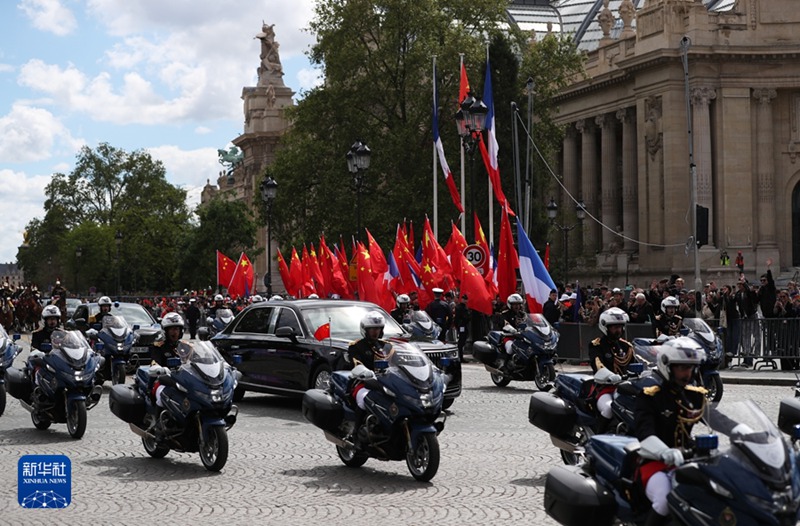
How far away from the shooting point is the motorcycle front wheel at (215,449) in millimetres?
12641

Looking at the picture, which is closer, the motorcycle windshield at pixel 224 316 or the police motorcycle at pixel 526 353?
the police motorcycle at pixel 526 353

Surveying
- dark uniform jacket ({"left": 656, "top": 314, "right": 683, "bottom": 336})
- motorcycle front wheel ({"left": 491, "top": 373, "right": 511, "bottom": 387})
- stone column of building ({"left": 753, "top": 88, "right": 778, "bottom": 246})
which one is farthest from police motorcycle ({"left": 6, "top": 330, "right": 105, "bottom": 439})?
stone column of building ({"left": 753, "top": 88, "right": 778, "bottom": 246})

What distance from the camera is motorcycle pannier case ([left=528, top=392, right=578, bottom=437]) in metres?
10.6

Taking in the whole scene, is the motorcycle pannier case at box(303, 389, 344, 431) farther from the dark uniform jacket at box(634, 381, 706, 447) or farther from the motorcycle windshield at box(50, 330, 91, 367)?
the dark uniform jacket at box(634, 381, 706, 447)

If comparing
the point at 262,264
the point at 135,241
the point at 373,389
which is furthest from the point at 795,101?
the point at 135,241

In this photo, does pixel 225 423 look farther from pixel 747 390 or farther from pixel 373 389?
pixel 747 390

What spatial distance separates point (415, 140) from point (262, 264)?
59.0 meters

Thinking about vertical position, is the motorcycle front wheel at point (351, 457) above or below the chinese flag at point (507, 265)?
below

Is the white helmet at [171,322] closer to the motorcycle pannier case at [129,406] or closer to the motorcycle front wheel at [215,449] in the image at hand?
the motorcycle pannier case at [129,406]

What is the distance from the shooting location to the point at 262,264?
11300 centimetres

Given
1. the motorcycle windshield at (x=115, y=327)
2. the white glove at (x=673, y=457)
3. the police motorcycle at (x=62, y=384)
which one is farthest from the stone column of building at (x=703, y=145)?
the white glove at (x=673, y=457)

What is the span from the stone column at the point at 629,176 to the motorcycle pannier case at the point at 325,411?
52.6 metres

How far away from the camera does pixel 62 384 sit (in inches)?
616

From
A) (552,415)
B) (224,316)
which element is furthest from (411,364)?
(224,316)
